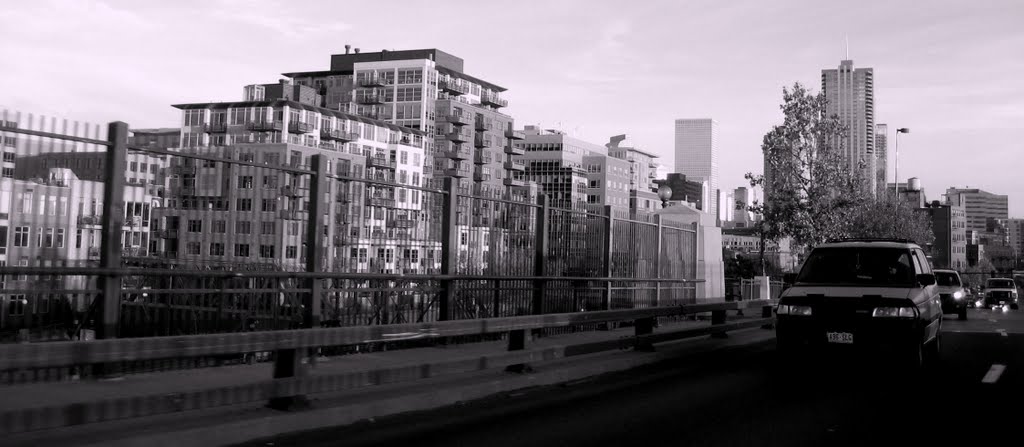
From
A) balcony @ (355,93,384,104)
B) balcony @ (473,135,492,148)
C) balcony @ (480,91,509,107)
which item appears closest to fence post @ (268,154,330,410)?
balcony @ (355,93,384,104)

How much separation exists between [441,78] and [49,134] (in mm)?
123561

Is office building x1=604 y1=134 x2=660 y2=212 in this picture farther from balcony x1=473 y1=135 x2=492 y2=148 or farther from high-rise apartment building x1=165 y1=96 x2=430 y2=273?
high-rise apartment building x1=165 y1=96 x2=430 y2=273

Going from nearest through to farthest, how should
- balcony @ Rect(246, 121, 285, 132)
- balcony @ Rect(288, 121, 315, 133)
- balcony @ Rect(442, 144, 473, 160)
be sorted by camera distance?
balcony @ Rect(246, 121, 285, 132) < balcony @ Rect(288, 121, 315, 133) < balcony @ Rect(442, 144, 473, 160)

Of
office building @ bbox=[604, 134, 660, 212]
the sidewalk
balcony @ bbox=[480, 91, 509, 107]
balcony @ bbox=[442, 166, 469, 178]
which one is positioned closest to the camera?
the sidewalk

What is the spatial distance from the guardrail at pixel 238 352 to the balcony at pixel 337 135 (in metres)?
106

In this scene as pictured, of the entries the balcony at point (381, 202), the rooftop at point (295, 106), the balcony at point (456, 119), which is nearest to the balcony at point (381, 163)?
the rooftop at point (295, 106)

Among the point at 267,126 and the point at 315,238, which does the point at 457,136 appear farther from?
the point at 315,238

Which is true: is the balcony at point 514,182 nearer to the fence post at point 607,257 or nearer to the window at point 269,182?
the fence post at point 607,257

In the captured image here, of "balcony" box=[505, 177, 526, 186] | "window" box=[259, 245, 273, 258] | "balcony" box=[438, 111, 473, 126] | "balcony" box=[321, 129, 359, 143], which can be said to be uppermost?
"balcony" box=[438, 111, 473, 126]

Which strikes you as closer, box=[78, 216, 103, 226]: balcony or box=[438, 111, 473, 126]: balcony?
box=[78, 216, 103, 226]: balcony

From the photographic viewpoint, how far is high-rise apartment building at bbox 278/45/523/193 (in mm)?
128125

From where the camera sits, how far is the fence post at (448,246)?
12211 millimetres

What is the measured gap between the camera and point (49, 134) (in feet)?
25.6

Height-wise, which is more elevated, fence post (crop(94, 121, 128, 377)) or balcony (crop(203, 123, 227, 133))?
balcony (crop(203, 123, 227, 133))
